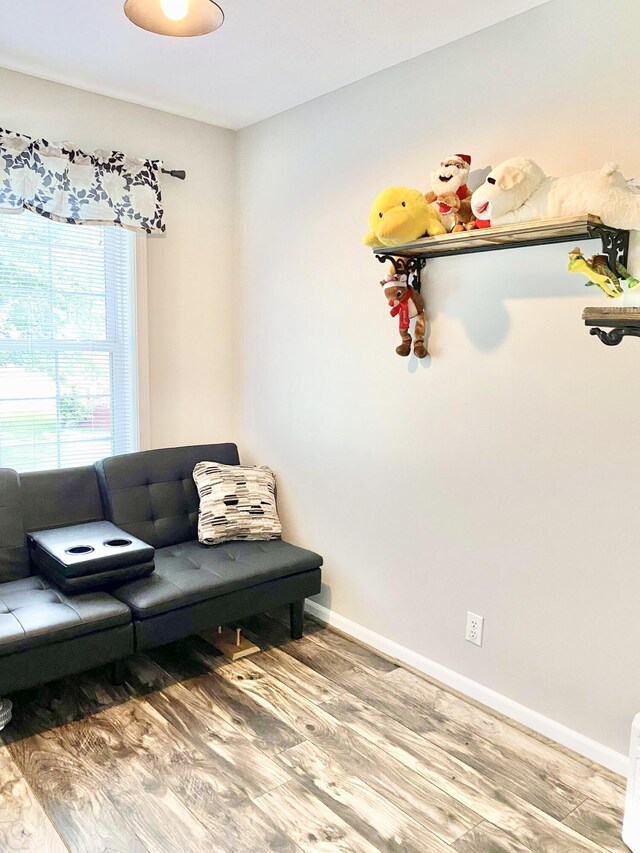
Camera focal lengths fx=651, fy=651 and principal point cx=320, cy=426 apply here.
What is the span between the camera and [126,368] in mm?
Result: 3293

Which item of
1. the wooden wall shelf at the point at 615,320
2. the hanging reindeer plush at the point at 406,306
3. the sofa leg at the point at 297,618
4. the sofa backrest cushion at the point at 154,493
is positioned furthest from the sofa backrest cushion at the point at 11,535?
the wooden wall shelf at the point at 615,320

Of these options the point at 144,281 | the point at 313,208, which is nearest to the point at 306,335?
the point at 313,208

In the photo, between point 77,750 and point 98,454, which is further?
point 98,454

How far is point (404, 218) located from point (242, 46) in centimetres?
97

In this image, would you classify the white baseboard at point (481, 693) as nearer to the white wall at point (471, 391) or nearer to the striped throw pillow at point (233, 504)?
the white wall at point (471, 391)

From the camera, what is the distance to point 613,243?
1908 mm

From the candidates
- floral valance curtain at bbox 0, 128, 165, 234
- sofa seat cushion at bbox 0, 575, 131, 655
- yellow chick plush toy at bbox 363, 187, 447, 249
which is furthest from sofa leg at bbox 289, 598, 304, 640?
floral valance curtain at bbox 0, 128, 165, 234

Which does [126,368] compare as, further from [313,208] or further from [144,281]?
[313,208]

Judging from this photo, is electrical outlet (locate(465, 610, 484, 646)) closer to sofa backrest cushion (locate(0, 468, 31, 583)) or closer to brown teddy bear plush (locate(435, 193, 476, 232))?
brown teddy bear plush (locate(435, 193, 476, 232))

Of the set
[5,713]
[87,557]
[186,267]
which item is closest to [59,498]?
[87,557]

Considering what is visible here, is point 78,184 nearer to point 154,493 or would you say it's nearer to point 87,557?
point 154,493

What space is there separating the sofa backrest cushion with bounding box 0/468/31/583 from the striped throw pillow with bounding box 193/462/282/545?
77cm

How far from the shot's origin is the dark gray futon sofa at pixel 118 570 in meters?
2.30

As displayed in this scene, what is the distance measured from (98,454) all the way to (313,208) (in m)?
1.60
